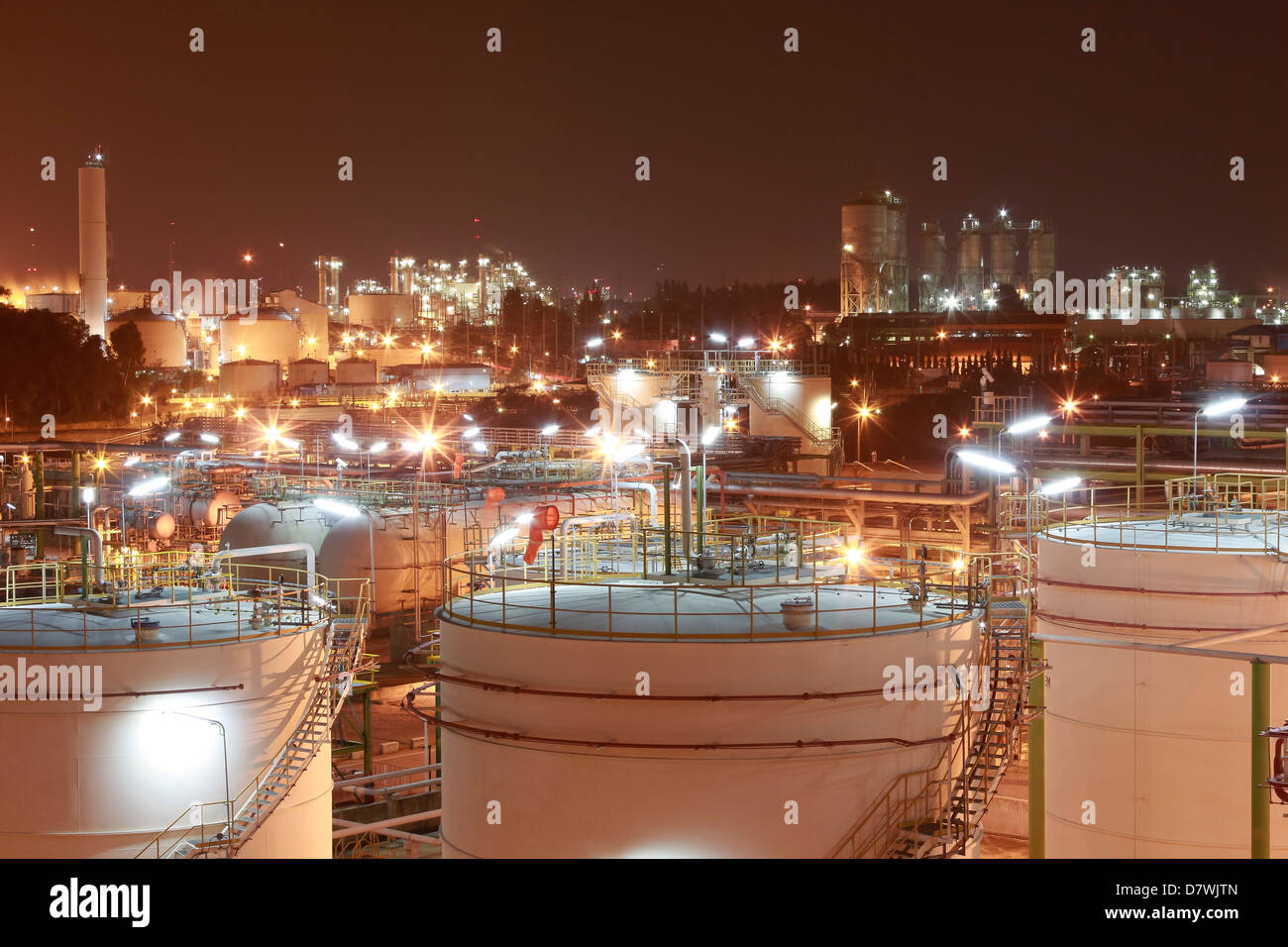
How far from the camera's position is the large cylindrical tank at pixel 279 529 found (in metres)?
31.5

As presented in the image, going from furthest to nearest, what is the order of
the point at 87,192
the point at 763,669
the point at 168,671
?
the point at 87,192 < the point at 168,671 < the point at 763,669

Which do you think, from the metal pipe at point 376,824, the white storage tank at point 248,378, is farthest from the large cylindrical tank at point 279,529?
the white storage tank at point 248,378

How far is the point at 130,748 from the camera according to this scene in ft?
45.1

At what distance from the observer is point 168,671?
14.0 m

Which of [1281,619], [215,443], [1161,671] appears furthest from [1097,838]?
[215,443]

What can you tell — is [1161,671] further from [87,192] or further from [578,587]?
[87,192]

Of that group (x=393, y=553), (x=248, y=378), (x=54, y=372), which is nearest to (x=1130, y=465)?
(x=393, y=553)

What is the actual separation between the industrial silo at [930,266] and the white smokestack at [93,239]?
65.2 m

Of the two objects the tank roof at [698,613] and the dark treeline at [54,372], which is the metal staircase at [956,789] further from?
the dark treeline at [54,372]

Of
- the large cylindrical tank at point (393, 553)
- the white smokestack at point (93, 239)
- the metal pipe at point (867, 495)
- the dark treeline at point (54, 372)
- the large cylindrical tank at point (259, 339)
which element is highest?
the white smokestack at point (93, 239)

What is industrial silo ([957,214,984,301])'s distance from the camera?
11956 cm

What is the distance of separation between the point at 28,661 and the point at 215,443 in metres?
42.2
